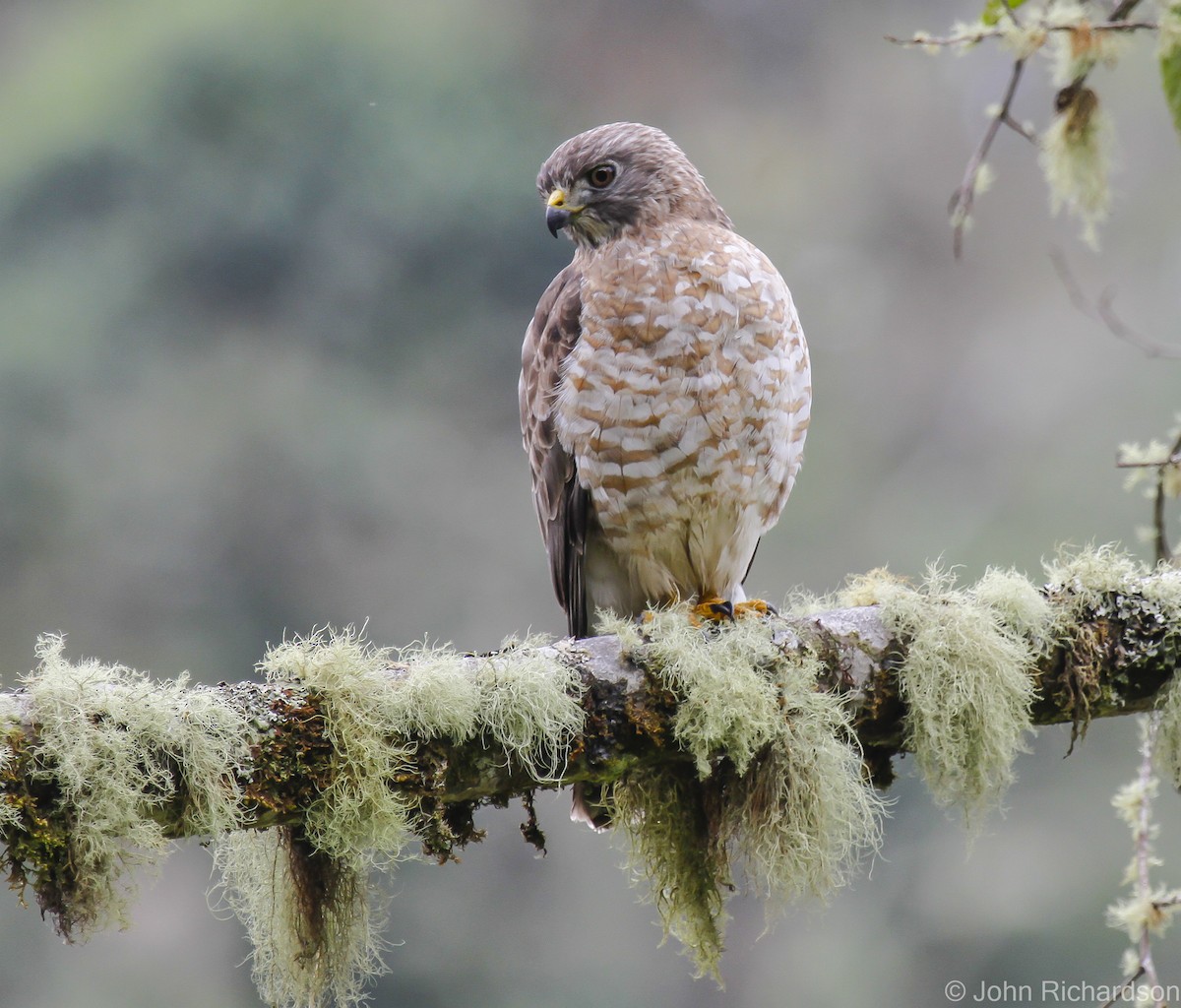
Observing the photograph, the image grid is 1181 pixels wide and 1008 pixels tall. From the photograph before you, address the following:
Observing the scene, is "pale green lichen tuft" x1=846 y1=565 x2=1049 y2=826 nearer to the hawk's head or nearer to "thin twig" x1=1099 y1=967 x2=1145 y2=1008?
"thin twig" x1=1099 y1=967 x2=1145 y2=1008

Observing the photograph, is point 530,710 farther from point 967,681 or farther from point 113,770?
point 967,681

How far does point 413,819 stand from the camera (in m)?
2.44

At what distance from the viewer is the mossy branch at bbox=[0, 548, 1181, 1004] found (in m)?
2.18

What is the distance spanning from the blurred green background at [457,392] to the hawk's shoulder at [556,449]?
598 centimetres

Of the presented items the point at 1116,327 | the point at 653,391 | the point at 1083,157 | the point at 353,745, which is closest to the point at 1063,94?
the point at 1083,157

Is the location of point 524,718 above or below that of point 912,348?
below

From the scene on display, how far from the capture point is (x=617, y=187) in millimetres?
3676

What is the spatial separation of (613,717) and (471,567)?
8024mm

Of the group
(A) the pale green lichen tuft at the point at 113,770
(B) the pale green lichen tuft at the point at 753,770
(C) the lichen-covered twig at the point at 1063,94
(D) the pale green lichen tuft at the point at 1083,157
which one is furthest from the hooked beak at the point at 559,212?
(A) the pale green lichen tuft at the point at 113,770

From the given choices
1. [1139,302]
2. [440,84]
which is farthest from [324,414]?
[1139,302]

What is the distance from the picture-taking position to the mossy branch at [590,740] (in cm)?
218

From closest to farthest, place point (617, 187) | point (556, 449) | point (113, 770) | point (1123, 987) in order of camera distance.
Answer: point (1123, 987) < point (113, 770) < point (556, 449) < point (617, 187)

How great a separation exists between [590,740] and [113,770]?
86 centimetres

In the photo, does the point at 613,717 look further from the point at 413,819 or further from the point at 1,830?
the point at 1,830
